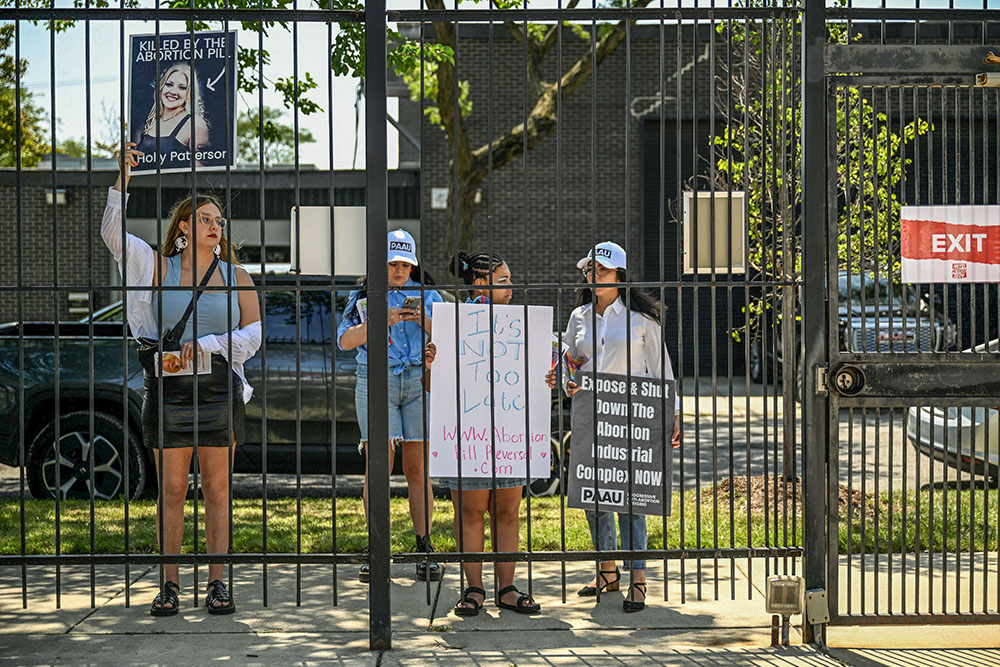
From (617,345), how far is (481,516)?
1103mm

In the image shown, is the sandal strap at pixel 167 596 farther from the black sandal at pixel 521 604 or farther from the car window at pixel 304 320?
the car window at pixel 304 320

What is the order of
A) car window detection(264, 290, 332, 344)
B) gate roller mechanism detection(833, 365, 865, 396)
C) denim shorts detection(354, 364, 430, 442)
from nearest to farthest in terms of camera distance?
gate roller mechanism detection(833, 365, 865, 396) → denim shorts detection(354, 364, 430, 442) → car window detection(264, 290, 332, 344)

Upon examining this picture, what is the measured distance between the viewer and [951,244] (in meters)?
4.98

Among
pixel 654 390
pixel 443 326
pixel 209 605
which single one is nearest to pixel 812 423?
pixel 654 390

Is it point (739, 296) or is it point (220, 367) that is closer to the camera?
point (220, 367)

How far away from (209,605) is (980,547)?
4543 millimetres

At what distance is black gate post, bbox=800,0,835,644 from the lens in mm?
4938

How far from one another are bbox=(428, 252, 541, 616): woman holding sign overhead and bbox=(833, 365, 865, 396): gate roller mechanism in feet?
5.21

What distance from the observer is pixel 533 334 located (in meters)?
5.38

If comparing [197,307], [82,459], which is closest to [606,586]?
[197,307]

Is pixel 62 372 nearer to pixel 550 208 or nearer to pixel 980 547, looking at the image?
pixel 980 547

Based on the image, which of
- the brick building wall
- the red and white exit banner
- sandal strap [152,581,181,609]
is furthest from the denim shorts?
the brick building wall

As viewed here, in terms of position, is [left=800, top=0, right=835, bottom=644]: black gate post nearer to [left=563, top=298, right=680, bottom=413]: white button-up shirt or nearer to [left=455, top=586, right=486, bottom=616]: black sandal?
[left=563, top=298, right=680, bottom=413]: white button-up shirt

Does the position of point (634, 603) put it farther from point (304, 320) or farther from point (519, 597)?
point (304, 320)
